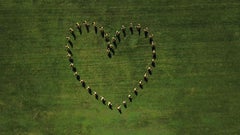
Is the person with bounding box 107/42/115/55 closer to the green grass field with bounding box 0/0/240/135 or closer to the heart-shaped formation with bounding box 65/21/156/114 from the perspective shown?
the heart-shaped formation with bounding box 65/21/156/114

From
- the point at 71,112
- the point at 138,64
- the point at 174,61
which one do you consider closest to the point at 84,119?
the point at 71,112

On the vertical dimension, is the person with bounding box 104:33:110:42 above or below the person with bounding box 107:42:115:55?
above

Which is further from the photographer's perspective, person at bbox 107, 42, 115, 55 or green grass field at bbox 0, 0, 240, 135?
person at bbox 107, 42, 115, 55

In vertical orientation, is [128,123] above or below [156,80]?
below

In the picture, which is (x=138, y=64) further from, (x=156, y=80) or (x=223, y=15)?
(x=223, y=15)

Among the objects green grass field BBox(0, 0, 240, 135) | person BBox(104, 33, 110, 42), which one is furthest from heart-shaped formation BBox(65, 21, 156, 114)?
green grass field BBox(0, 0, 240, 135)

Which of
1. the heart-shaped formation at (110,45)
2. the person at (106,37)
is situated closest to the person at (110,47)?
the heart-shaped formation at (110,45)

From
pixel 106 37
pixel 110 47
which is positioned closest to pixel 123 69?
pixel 110 47

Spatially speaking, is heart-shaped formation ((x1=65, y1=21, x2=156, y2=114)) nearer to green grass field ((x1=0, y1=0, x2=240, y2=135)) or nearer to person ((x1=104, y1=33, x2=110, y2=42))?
person ((x1=104, y1=33, x2=110, y2=42))

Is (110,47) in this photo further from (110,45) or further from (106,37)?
(106,37)
